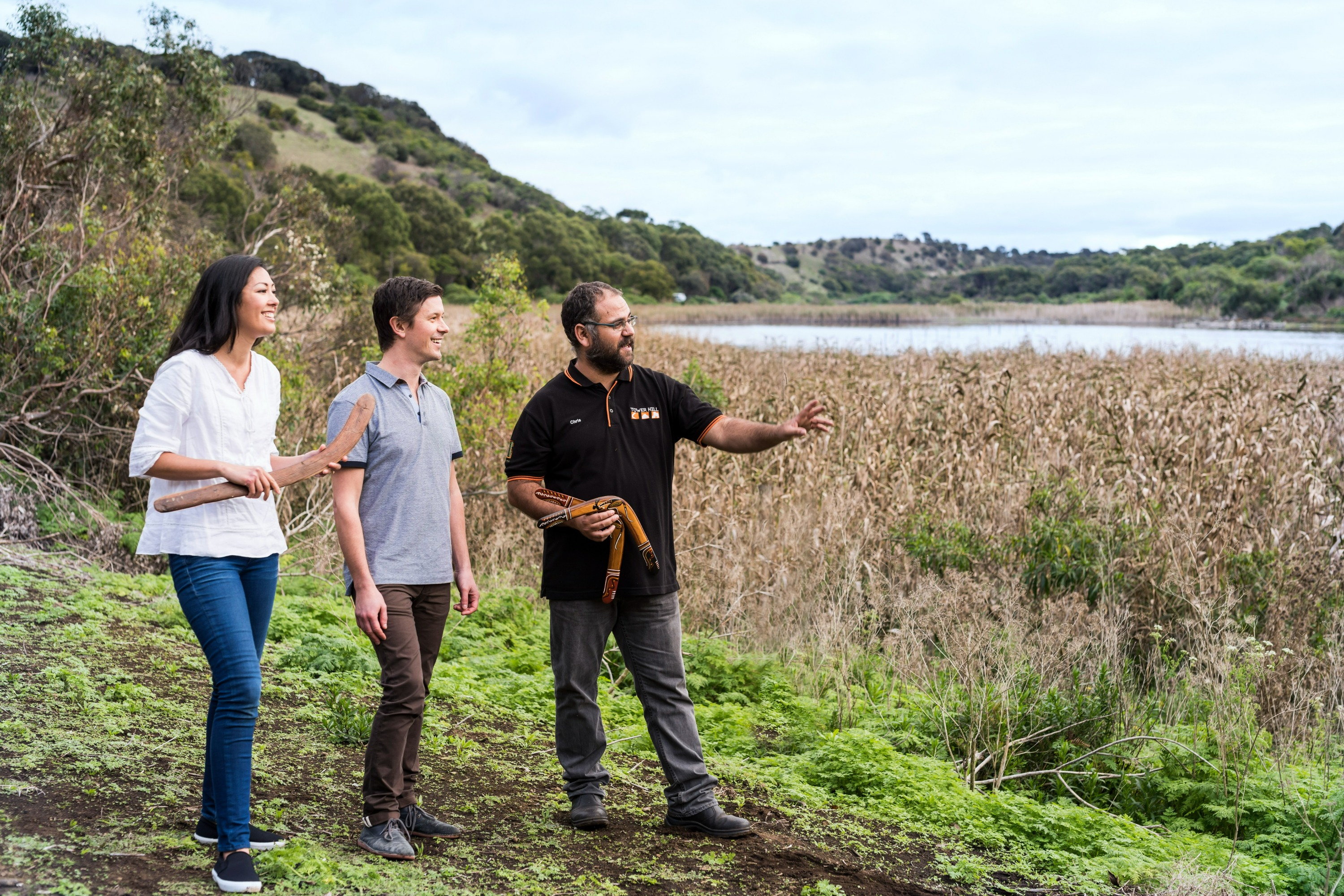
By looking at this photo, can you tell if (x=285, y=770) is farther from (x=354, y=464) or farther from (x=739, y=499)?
(x=739, y=499)

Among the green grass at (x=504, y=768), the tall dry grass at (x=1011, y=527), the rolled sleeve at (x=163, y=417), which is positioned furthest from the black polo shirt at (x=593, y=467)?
the tall dry grass at (x=1011, y=527)

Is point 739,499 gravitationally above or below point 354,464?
below

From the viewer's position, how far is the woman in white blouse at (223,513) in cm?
331

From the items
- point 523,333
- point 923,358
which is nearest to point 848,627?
point 523,333

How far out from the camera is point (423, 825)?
13.1ft

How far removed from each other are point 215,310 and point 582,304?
136 cm

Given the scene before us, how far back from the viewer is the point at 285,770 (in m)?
4.66

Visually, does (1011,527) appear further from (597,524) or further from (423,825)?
(423,825)

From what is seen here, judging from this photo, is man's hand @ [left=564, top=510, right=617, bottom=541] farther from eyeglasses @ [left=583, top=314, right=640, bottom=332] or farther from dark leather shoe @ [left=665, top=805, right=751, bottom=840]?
dark leather shoe @ [left=665, top=805, right=751, bottom=840]

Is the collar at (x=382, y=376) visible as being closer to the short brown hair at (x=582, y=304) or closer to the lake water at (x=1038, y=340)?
the short brown hair at (x=582, y=304)

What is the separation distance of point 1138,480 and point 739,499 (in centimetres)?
375

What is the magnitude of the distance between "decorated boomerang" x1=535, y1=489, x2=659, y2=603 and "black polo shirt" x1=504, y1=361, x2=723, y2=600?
5 cm

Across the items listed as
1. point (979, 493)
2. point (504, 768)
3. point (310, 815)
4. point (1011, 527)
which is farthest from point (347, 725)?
point (979, 493)

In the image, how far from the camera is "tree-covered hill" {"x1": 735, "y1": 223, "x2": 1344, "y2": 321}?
2335 inches
